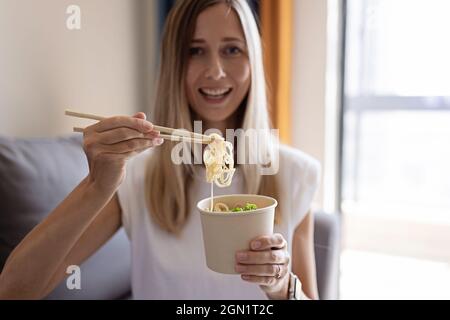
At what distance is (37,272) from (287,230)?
36 cm

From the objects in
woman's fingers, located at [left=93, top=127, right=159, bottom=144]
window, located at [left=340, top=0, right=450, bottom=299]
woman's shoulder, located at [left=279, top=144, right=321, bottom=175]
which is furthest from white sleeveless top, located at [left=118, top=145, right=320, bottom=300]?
woman's fingers, located at [left=93, top=127, right=159, bottom=144]

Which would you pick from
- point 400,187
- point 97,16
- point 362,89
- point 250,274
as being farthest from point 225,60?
point 400,187

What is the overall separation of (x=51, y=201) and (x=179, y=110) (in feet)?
0.82

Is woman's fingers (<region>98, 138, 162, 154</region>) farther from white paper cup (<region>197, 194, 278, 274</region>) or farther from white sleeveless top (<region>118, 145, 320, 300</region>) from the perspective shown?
white sleeveless top (<region>118, 145, 320, 300</region>)

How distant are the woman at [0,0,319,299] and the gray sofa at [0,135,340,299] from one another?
7cm

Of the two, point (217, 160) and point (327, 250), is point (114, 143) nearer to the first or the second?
point (217, 160)

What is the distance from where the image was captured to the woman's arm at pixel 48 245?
470 millimetres

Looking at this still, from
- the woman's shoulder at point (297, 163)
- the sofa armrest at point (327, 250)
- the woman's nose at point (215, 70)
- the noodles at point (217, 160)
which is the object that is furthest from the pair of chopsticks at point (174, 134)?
the sofa armrest at point (327, 250)

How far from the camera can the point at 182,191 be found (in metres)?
0.65

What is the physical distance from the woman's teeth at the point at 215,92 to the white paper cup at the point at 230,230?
0.20 m

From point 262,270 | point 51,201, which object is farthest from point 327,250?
point 51,201

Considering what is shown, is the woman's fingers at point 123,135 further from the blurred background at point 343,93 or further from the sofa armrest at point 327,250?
the sofa armrest at point 327,250

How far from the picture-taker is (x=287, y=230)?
2.04ft

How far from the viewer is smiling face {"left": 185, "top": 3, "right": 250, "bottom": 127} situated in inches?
20.1
